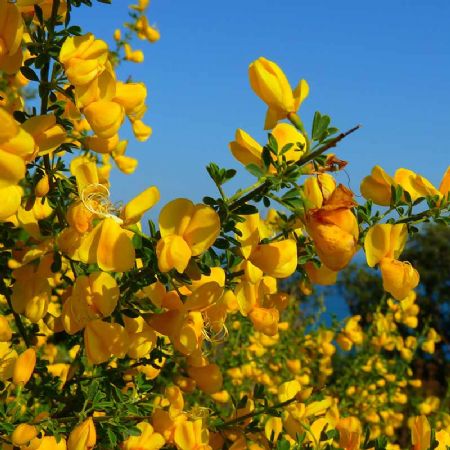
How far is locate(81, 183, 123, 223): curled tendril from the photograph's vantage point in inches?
46.1

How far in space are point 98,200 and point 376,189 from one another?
51 centimetres

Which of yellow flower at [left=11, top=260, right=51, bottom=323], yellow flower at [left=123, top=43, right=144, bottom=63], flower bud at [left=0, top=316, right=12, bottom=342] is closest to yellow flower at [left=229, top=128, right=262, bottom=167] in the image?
yellow flower at [left=11, top=260, right=51, bottom=323]

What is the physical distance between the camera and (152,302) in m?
1.28

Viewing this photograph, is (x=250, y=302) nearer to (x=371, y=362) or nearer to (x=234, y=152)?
(x=234, y=152)

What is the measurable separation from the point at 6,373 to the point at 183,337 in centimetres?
44

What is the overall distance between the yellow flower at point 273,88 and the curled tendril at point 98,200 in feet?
1.09

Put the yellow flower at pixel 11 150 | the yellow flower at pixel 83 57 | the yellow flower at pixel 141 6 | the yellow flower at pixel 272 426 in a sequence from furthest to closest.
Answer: the yellow flower at pixel 141 6, the yellow flower at pixel 272 426, the yellow flower at pixel 83 57, the yellow flower at pixel 11 150

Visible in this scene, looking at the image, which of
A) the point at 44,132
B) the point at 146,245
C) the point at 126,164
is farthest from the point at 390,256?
the point at 126,164

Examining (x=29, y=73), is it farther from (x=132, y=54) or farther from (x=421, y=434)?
(x=132, y=54)

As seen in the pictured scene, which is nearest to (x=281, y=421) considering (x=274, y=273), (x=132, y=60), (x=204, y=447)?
(x=204, y=447)

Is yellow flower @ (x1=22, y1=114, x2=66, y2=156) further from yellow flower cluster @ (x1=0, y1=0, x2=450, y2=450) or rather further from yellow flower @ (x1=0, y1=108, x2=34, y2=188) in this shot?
yellow flower @ (x1=0, y1=108, x2=34, y2=188)

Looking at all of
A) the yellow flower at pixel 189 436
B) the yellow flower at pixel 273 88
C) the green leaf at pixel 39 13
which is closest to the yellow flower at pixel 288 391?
the yellow flower at pixel 189 436

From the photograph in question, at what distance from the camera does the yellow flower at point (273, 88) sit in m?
1.15

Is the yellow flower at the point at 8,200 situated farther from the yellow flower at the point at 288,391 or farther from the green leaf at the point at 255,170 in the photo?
the yellow flower at the point at 288,391
